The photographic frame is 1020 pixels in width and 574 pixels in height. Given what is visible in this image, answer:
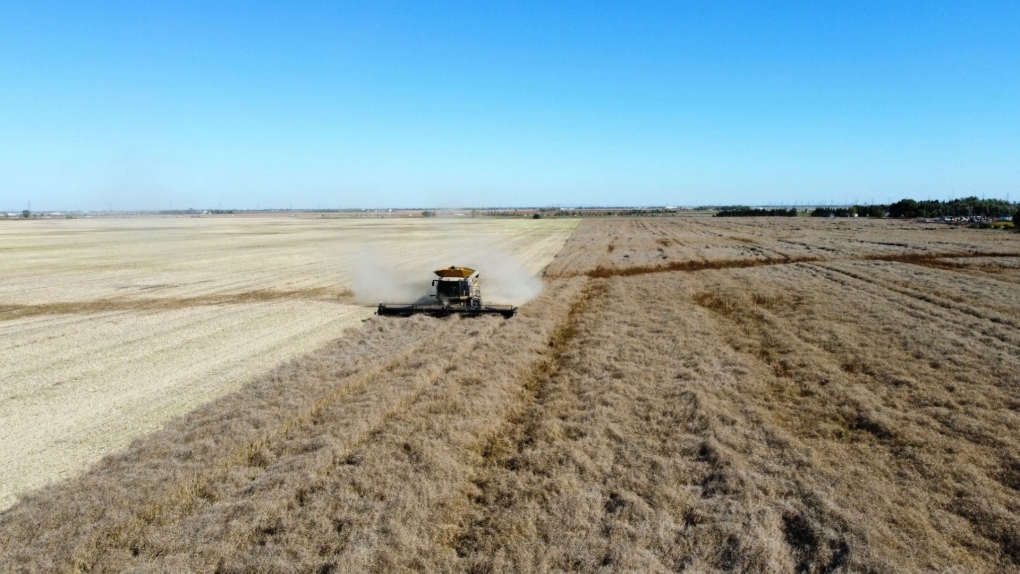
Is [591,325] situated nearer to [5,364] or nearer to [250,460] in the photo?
[250,460]

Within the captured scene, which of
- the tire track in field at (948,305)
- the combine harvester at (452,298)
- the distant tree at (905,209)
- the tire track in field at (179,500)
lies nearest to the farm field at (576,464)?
the tire track in field at (179,500)

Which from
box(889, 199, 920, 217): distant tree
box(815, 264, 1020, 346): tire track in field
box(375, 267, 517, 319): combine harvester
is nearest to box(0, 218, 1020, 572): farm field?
box(815, 264, 1020, 346): tire track in field

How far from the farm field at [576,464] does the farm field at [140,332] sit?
96 centimetres

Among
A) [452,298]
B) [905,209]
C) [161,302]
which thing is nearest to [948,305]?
[452,298]

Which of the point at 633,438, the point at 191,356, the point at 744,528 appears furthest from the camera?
the point at 191,356

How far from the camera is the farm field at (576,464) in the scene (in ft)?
20.0

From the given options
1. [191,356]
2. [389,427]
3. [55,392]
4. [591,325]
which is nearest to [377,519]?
[389,427]

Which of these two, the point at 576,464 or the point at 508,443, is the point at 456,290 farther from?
the point at 576,464

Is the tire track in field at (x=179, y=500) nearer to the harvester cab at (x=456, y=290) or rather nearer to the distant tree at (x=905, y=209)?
the harvester cab at (x=456, y=290)

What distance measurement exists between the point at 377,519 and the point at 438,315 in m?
12.4

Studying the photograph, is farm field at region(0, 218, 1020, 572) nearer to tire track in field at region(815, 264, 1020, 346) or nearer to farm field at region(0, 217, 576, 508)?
tire track in field at region(815, 264, 1020, 346)

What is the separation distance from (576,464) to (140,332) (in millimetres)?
15460

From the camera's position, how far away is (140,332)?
55.9ft

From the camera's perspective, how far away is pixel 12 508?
279 inches
